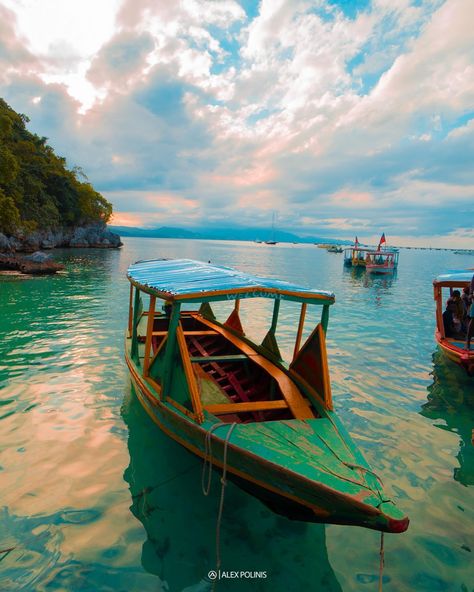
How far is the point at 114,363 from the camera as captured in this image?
396 inches

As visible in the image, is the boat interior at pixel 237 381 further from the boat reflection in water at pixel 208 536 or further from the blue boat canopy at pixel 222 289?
the boat reflection in water at pixel 208 536

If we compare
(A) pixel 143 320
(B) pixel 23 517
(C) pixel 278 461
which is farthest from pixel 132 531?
(A) pixel 143 320

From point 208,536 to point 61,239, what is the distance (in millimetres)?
69889

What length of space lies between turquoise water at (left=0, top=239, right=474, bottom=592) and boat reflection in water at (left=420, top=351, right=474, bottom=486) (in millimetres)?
36

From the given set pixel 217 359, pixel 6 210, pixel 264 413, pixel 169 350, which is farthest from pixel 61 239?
pixel 264 413

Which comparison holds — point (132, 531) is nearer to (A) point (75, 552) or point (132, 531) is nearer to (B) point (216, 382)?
Result: (A) point (75, 552)

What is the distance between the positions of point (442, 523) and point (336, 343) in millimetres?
8600

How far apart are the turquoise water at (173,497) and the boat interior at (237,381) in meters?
1.16

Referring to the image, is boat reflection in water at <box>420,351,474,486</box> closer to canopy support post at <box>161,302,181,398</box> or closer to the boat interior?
the boat interior

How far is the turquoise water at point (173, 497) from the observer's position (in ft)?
12.8

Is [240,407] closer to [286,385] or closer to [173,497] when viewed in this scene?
[286,385]

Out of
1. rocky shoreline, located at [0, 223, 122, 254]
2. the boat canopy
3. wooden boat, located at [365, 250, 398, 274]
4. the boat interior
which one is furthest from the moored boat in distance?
rocky shoreline, located at [0, 223, 122, 254]

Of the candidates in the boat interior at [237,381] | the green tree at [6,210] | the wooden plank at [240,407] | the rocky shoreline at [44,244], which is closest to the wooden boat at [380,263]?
the rocky shoreline at [44,244]

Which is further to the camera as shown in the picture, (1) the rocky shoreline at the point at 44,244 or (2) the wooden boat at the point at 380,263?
(2) the wooden boat at the point at 380,263
